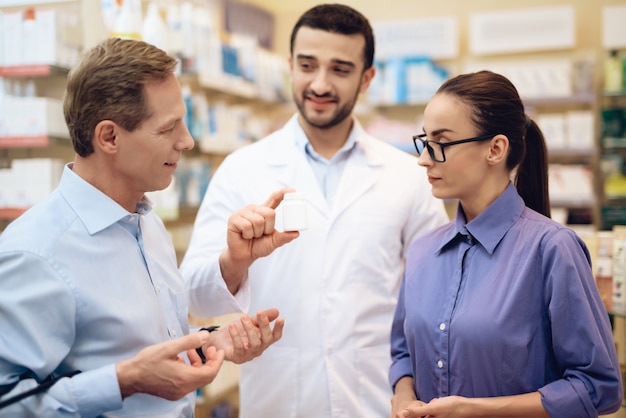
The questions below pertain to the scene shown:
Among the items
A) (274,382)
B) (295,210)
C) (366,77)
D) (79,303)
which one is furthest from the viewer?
(366,77)

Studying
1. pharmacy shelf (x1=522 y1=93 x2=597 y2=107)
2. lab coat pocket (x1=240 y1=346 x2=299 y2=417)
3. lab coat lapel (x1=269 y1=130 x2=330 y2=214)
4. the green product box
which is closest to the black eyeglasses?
lab coat lapel (x1=269 y1=130 x2=330 y2=214)

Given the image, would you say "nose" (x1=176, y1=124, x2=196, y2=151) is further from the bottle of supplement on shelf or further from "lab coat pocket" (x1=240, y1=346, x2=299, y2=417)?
the bottle of supplement on shelf

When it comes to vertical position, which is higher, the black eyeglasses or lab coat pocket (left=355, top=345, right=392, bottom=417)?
the black eyeglasses

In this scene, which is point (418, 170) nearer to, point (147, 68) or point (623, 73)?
point (147, 68)

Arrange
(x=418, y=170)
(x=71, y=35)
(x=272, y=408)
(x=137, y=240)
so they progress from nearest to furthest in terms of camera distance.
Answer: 1. (x=137, y=240)
2. (x=272, y=408)
3. (x=418, y=170)
4. (x=71, y=35)

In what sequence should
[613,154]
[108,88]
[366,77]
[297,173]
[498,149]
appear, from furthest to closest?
[613,154] → [366,77] → [297,173] → [498,149] → [108,88]

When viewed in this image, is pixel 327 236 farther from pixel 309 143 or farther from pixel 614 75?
pixel 614 75

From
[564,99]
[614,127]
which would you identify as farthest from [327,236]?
[614,127]

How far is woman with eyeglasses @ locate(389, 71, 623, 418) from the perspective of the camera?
66.6 inches

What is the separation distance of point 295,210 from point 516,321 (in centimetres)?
68

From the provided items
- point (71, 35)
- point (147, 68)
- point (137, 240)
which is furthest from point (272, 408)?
point (71, 35)

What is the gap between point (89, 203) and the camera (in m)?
1.67

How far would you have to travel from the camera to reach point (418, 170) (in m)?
2.69

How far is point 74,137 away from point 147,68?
0.81 ft
